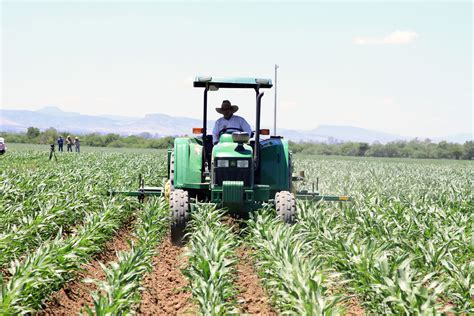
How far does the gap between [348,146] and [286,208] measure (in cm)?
7188

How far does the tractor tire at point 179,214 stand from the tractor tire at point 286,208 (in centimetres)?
132

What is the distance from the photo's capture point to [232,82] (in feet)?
32.0

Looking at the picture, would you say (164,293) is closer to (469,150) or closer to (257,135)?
(257,135)

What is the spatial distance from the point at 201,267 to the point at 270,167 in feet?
12.8

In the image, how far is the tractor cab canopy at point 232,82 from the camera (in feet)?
31.6

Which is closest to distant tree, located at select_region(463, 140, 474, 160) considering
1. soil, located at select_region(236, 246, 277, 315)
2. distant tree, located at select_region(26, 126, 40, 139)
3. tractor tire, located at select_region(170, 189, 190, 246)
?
distant tree, located at select_region(26, 126, 40, 139)

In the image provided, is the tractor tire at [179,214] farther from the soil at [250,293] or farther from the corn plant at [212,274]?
the soil at [250,293]

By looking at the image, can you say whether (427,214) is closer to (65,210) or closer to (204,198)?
(204,198)

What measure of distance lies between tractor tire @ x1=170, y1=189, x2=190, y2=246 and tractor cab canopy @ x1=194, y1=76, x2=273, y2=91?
173 centimetres

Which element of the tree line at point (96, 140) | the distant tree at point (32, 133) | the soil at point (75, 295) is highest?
the distant tree at point (32, 133)

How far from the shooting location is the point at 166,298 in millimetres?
7004

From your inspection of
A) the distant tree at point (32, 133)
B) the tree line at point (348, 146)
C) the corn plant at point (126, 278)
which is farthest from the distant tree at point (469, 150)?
the corn plant at point (126, 278)

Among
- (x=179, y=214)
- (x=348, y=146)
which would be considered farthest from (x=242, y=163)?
(x=348, y=146)

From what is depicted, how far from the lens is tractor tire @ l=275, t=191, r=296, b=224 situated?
30.5ft
